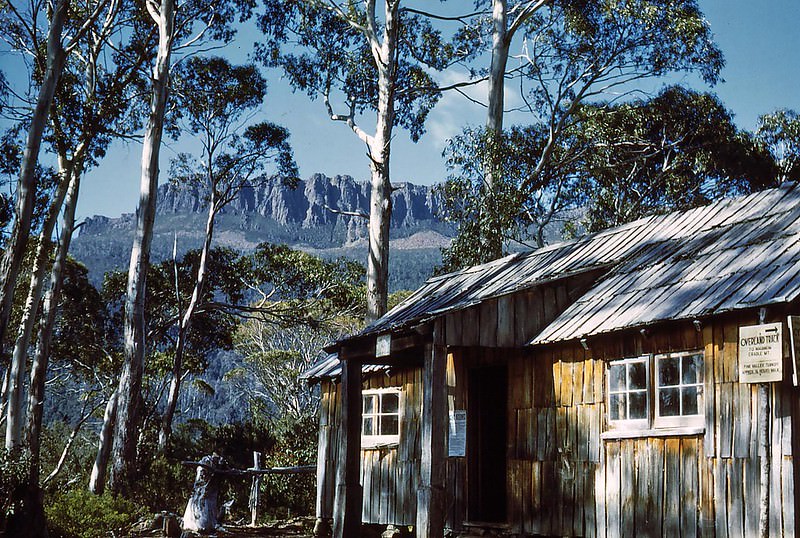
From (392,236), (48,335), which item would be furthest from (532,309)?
(392,236)

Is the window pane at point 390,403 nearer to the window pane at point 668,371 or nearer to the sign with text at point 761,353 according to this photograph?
the window pane at point 668,371

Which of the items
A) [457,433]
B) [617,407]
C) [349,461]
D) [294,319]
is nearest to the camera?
[617,407]

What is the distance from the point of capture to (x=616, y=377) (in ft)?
38.3

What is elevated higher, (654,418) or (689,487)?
(654,418)

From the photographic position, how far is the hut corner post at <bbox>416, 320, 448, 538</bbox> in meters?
11.9

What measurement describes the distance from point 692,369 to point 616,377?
1.19 m

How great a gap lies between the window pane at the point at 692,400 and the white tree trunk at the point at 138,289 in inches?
524

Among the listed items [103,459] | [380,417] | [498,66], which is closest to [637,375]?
[380,417]

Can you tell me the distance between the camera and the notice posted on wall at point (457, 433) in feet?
44.4

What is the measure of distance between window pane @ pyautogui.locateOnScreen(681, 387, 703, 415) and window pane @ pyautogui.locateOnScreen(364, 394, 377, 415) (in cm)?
677

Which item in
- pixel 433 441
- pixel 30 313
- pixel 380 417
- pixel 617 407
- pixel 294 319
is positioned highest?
pixel 294 319

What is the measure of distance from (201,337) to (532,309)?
83.0 feet

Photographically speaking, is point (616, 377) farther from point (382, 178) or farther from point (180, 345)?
point (180, 345)

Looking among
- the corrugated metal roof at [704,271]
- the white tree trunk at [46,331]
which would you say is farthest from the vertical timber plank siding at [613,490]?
the white tree trunk at [46,331]
